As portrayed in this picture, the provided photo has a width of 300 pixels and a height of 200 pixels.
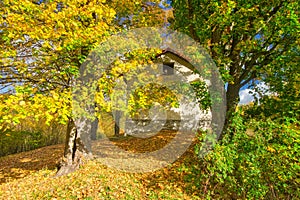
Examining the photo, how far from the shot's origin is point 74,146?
23.5 feet

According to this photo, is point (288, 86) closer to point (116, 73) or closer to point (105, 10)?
point (116, 73)

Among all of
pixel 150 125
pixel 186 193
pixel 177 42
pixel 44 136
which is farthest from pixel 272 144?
pixel 44 136

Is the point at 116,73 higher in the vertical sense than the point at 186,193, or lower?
higher

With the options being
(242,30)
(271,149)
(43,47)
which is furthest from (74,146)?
(242,30)

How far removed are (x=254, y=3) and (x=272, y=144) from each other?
4.53 meters

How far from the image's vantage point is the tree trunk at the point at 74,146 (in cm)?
679

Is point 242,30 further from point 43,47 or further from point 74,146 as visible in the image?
point 74,146

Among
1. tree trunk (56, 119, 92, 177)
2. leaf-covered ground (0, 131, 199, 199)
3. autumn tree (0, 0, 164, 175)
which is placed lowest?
leaf-covered ground (0, 131, 199, 199)

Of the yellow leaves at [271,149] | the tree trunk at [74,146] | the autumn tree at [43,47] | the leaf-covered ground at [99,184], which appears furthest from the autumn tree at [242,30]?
the tree trunk at [74,146]

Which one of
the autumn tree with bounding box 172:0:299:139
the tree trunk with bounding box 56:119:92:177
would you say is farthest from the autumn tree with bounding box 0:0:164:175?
the autumn tree with bounding box 172:0:299:139

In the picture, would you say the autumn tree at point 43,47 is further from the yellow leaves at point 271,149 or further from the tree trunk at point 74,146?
the yellow leaves at point 271,149

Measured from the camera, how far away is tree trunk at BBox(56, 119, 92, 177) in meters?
6.79

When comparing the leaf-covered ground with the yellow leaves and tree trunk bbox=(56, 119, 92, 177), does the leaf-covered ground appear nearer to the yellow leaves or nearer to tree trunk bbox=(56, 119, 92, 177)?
tree trunk bbox=(56, 119, 92, 177)

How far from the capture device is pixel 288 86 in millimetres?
6055
